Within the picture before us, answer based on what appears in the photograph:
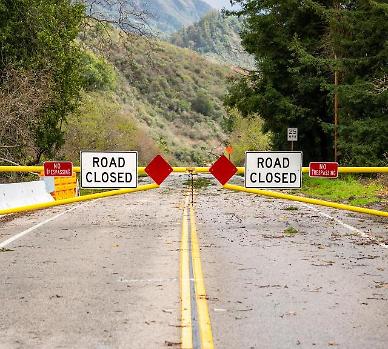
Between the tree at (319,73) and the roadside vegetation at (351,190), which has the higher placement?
the tree at (319,73)

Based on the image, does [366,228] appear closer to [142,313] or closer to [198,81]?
[142,313]

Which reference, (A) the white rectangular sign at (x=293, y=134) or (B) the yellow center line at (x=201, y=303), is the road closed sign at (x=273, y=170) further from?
(A) the white rectangular sign at (x=293, y=134)

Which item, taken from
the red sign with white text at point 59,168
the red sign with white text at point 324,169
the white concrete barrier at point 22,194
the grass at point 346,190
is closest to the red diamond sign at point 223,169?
the red sign with white text at point 324,169

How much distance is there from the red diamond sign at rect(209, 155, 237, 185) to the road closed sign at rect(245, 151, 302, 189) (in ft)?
1.17

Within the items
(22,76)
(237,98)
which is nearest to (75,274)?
(22,76)

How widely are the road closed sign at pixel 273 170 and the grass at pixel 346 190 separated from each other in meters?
9.73

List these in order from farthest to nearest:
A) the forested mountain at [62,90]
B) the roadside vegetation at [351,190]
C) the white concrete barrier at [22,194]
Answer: the forested mountain at [62,90], the roadside vegetation at [351,190], the white concrete barrier at [22,194]

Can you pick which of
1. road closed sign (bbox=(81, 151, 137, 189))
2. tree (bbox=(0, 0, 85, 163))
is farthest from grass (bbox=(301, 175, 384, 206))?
tree (bbox=(0, 0, 85, 163))

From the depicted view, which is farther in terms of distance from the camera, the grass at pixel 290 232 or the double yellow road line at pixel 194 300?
the grass at pixel 290 232

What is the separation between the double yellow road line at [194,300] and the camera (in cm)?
745

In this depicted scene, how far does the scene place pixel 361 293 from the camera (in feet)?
32.8

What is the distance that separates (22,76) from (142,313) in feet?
83.9

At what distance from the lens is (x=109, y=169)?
17.1 m

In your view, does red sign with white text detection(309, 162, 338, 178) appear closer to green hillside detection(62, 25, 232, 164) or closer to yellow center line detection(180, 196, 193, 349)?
yellow center line detection(180, 196, 193, 349)
